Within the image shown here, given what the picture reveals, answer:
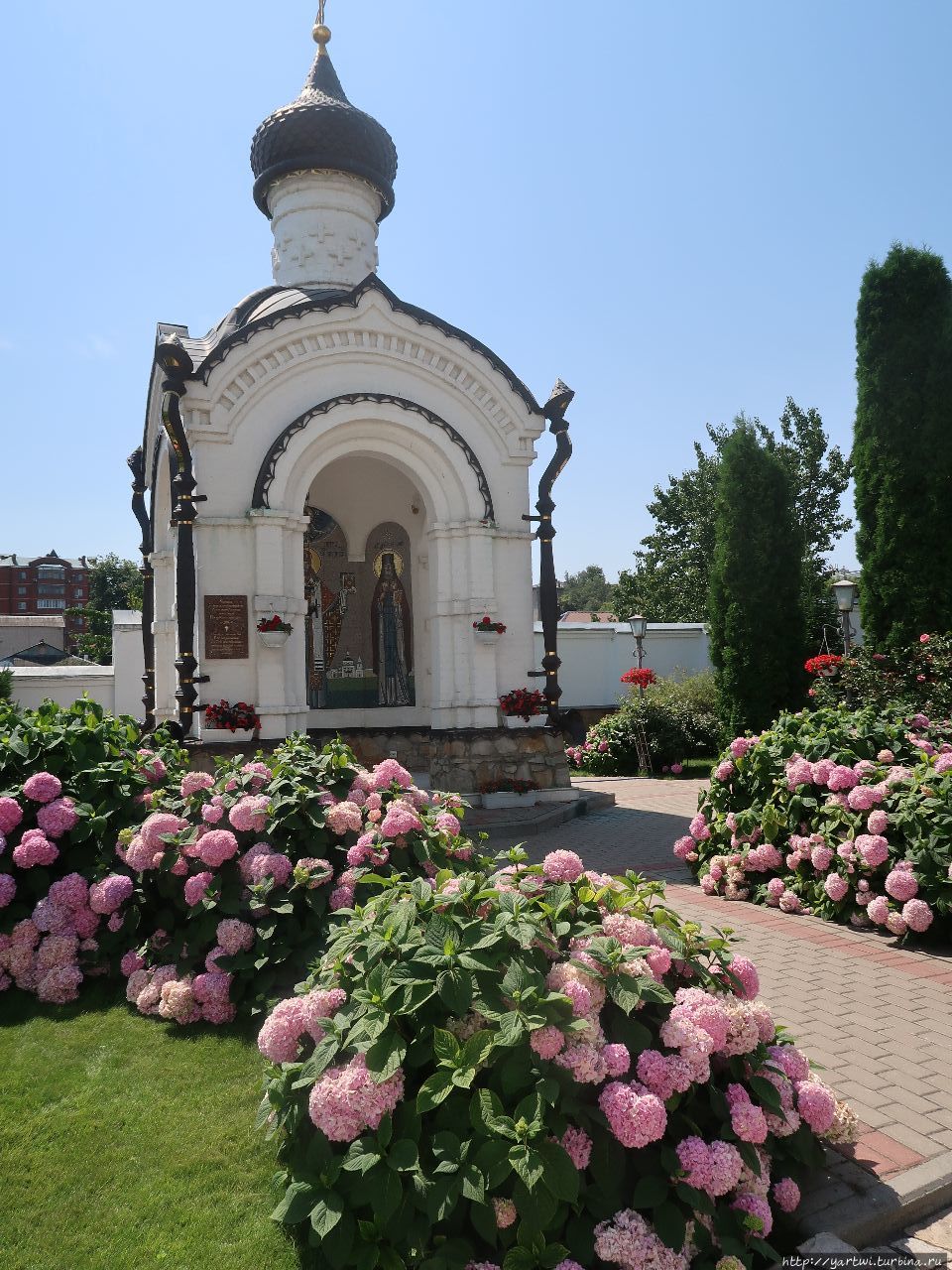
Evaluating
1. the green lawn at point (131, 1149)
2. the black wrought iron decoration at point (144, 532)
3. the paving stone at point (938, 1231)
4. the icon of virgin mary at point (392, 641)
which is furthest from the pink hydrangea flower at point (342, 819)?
the black wrought iron decoration at point (144, 532)

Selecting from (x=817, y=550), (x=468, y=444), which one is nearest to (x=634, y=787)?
(x=468, y=444)

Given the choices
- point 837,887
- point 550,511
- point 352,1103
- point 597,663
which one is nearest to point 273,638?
point 550,511

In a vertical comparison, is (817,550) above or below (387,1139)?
above

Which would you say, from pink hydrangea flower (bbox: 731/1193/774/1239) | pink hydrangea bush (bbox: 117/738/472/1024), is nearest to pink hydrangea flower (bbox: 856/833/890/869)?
pink hydrangea bush (bbox: 117/738/472/1024)

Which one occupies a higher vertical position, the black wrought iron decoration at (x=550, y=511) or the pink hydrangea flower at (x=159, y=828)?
the black wrought iron decoration at (x=550, y=511)

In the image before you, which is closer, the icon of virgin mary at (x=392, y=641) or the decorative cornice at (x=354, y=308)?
the decorative cornice at (x=354, y=308)

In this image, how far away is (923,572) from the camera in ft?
40.0

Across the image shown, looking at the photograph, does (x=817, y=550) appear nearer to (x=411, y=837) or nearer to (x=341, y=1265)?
(x=411, y=837)

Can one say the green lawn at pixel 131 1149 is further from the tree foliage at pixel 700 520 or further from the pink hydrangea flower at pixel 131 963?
the tree foliage at pixel 700 520

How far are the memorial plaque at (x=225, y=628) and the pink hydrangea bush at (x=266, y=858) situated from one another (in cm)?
504

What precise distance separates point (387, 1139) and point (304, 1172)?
0.35 meters

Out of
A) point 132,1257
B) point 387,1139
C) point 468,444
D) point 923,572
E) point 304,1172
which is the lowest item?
point 132,1257

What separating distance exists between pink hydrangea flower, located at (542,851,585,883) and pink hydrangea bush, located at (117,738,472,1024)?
0.91m

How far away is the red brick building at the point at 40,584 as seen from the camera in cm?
9306
